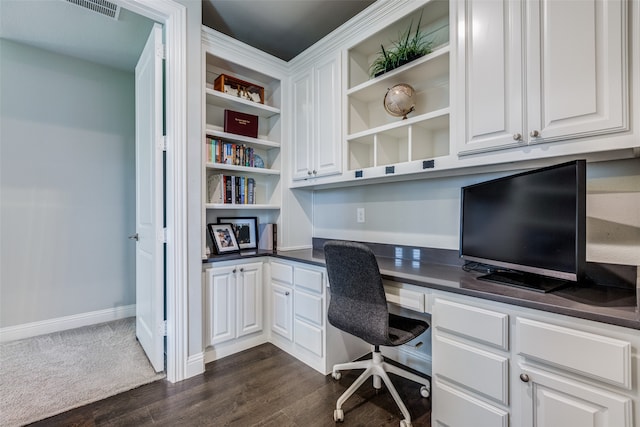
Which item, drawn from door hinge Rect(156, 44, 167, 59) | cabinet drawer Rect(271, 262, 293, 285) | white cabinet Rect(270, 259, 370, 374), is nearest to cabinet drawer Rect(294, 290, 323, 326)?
white cabinet Rect(270, 259, 370, 374)

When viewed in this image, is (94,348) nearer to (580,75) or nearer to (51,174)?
(51,174)

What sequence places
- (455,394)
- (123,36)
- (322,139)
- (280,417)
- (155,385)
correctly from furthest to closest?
1. (123,36)
2. (322,139)
3. (155,385)
4. (280,417)
5. (455,394)

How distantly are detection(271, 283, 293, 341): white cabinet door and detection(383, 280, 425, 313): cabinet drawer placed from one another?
92 centimetres

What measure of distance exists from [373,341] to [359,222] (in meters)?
1.17

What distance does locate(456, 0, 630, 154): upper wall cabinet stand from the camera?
118 cm

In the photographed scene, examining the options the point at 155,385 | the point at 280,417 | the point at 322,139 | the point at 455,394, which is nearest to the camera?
the point at 455,394

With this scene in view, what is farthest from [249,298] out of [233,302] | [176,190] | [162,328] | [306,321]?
[176,190]

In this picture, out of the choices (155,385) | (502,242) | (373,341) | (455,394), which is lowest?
(155,385)

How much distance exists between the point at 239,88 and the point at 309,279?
177 cm

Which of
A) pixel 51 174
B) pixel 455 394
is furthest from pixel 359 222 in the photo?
pixel 51 174

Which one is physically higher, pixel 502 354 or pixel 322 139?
pixel 322 139

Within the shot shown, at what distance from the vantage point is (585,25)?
1.23m

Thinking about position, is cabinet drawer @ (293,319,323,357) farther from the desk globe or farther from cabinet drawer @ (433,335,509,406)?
the desk globe

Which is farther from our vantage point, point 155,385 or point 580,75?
point 155,385
